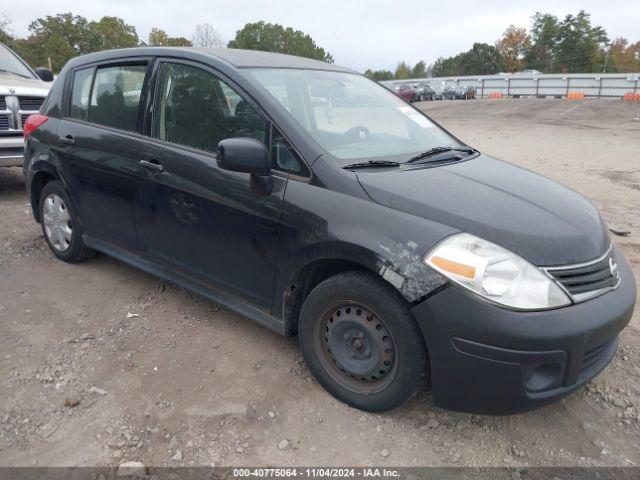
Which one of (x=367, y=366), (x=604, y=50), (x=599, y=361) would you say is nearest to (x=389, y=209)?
(x=367, y=366)

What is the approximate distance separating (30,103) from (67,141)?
3447mm

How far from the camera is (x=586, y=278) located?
7.54ft

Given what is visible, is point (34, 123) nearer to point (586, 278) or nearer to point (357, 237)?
point (357, 237)

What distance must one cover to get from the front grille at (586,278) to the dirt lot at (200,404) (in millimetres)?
731

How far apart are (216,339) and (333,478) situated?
1.36 metres

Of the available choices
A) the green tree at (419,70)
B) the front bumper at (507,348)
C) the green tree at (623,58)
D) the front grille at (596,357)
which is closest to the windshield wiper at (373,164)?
the front bumper at (507,348)

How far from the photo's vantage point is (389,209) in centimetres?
238

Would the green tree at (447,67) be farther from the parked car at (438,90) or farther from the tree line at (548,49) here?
the parked car at (438,90)

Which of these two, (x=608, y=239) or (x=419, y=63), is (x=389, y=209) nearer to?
(x=608, y=239)

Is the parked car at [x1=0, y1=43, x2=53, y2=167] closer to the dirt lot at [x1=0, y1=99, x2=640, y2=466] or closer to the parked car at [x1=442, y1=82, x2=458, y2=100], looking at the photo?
the dirt lot at [x1=0, y1=99, x2=640, y2=466]

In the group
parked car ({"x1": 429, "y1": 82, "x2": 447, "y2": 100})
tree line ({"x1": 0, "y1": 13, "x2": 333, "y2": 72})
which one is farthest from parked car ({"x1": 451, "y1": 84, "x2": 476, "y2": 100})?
tree line ({"x1": 0, "y1": 13, "x2": 333, "y2": 72})

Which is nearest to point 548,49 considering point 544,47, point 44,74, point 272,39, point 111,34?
point 544,47

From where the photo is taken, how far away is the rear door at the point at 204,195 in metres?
2.81

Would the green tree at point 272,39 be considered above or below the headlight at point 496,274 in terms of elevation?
above
